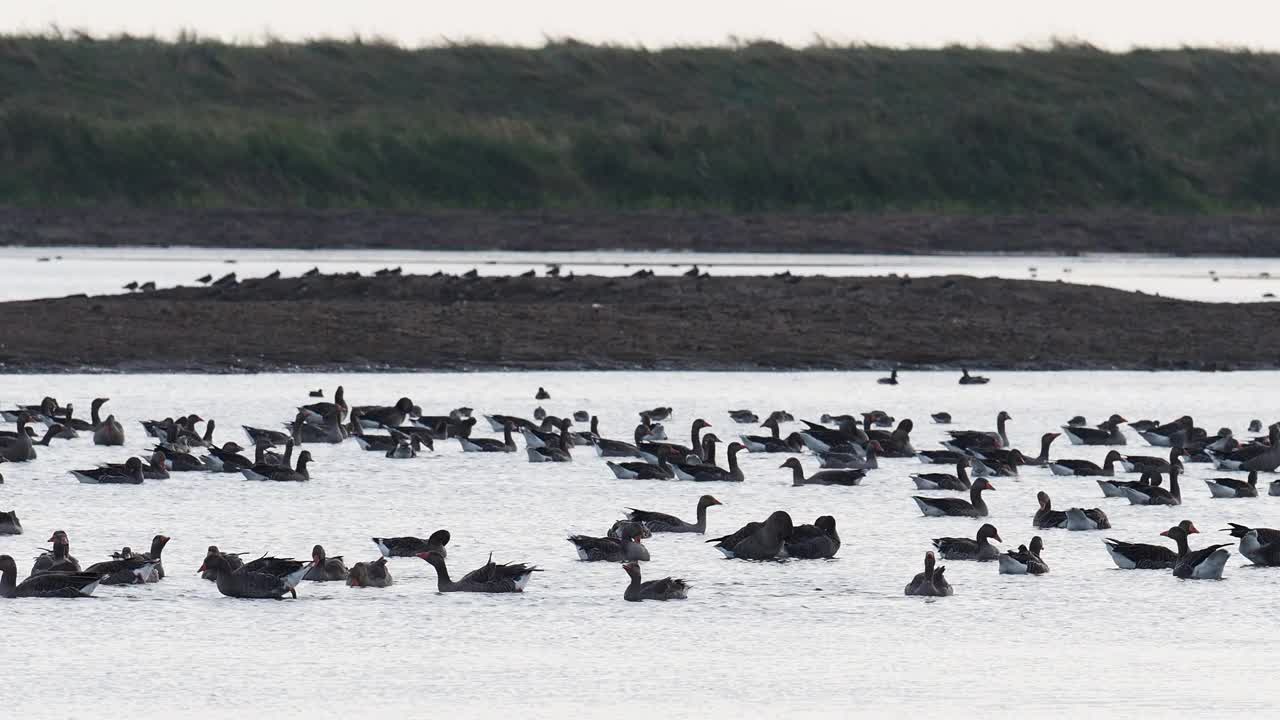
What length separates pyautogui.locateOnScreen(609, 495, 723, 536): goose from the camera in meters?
16.8

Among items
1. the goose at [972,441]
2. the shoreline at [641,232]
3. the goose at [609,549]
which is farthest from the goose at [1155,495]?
the shoreline at [641,232]

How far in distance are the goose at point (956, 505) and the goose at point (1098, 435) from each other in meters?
4.33

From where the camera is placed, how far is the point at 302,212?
184 feet

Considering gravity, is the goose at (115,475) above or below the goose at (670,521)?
above

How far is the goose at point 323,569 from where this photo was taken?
47.5ft

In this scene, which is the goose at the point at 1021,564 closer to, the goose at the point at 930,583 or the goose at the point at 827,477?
the goose at the point at 930,583

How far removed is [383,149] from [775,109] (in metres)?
12.1

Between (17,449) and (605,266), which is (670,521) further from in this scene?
(605,266)

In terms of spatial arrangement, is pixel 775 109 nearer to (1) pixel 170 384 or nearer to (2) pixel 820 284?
(2) pixel 820 284

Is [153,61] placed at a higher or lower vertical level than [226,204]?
higher

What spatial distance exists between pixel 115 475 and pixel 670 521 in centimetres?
493

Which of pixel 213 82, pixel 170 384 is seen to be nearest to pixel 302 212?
pixel 213 82

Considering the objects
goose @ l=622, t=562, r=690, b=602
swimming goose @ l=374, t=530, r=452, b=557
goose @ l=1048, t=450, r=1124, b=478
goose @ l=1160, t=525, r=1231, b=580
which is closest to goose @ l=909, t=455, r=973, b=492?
goose @ l=1048, t=450, r=1124, b=478

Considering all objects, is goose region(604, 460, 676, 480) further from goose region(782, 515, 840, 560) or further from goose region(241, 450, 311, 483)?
goose region(782, 515, 840, 560)
